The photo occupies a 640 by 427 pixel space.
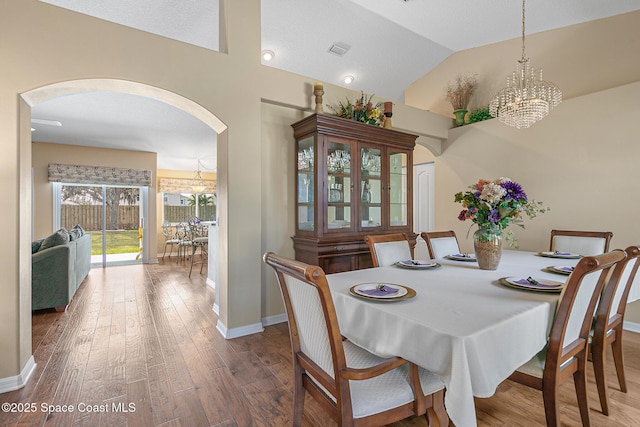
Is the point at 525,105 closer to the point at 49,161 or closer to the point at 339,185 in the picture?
the point at 339,185

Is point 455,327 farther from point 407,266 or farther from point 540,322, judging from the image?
point 407,266

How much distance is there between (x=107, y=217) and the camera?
6426 millimetres

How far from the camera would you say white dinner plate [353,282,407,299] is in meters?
1.35

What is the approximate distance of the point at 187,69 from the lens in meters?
2.54

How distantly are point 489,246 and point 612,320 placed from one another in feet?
2.51

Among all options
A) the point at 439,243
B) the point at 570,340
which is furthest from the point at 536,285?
the point at 439,243

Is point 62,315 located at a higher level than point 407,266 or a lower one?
lower

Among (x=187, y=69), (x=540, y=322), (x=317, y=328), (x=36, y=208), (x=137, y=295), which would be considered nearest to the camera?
(x=317, y=328)

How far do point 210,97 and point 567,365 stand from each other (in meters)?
3.03

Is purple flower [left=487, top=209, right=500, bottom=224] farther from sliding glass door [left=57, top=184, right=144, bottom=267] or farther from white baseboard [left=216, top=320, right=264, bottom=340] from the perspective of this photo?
sliding glass door [left=57, top=184, right=144, bottom=267]

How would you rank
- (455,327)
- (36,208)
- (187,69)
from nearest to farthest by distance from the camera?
(455,327) < (187,69) < (36,208)

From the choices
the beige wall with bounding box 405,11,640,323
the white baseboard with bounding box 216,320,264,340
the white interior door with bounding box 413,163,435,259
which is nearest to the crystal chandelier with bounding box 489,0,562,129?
the beige wall with bounding box 405,11,640,323

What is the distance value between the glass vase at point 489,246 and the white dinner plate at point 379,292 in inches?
33.1

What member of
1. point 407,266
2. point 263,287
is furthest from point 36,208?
point 407,266
